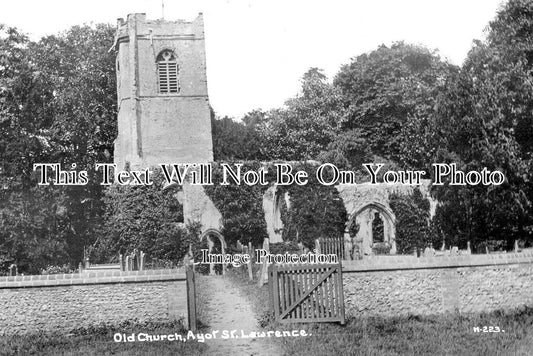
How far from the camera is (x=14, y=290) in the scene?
533 inches

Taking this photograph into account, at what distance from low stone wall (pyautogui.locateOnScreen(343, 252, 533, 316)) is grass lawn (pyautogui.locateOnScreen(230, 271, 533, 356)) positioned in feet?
0.97

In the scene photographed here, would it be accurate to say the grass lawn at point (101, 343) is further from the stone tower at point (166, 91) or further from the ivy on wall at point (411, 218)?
the ivy on wall at point (411, 218)

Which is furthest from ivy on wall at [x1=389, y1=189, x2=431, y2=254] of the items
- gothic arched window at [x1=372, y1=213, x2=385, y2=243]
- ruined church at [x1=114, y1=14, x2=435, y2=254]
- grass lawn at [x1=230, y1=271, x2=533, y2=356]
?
grass lawn at [x1=230, y1=271, x2=533, y2=356]

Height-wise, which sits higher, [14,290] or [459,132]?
[459,132]

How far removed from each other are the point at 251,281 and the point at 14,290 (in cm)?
772

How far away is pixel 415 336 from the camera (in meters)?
13.2

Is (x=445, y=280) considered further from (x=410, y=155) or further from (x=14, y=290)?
(x=410, y=155)

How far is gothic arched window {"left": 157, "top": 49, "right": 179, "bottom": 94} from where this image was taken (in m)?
32.1

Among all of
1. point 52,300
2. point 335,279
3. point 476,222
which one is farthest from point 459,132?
point 52,300

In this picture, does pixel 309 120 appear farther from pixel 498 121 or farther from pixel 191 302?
pixel 191 302

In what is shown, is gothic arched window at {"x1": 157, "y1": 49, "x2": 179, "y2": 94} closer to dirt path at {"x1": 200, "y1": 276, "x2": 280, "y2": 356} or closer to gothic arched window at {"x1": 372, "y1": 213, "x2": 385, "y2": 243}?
gothic arched window at {"x1": 372, "y1": 213, "x2": 385, "y2": 243}

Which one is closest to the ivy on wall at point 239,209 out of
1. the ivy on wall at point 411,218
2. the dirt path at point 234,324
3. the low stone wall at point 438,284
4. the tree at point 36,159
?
the tree at point 36,159

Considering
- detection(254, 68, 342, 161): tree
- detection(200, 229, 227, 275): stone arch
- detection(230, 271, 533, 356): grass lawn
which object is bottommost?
detection(230, 271, 533, 356): grass lawn

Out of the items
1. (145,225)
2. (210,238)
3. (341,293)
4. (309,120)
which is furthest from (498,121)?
(309,120)
